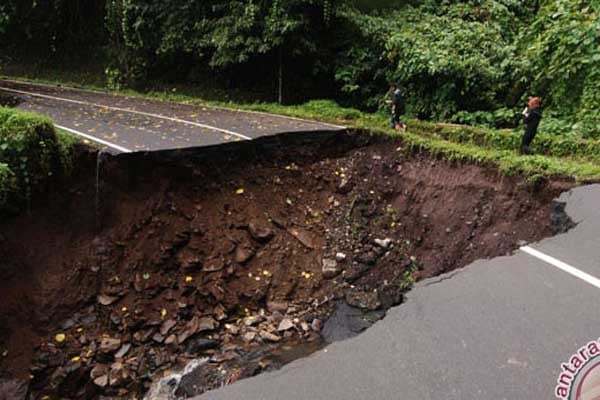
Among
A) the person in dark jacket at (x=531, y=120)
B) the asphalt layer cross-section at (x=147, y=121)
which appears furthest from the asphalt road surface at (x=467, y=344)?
the asphalt layer cross-section at (x=147, y=121)

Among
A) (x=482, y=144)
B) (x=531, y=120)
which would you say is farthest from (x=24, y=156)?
(x=482, y=144)

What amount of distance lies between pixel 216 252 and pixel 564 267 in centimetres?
566

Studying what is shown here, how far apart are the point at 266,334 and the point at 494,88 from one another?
31.5ft

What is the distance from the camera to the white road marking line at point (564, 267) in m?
4.41

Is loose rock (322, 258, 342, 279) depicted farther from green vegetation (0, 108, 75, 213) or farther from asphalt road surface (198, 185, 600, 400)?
green vegetation (0, 108, 75, 213)

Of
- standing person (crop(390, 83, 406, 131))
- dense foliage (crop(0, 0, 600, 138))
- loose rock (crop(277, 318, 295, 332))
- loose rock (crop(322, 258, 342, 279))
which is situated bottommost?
loose rock (crop(277, 318, 295, 332))

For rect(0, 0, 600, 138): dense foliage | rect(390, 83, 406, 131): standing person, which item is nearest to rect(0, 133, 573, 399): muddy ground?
rect(390, 83, 406, 131): standing person

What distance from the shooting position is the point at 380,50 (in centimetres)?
1348

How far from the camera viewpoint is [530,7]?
14.4m

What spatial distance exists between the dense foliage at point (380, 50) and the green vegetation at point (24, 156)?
7946 mm

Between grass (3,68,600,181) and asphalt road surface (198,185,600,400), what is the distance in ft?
9.52

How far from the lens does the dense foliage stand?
34.3 ft

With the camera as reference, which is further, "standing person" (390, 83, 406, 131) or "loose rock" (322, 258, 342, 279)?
"standing person" (390, 83, 406, 131)

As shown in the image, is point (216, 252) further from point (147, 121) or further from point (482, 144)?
point (482, 144)
